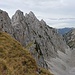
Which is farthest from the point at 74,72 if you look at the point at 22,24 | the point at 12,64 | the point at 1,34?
the point at 12,64

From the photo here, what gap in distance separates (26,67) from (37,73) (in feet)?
6.42

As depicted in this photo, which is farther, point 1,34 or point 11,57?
point 1,34

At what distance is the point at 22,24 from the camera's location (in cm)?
Answer: 13675

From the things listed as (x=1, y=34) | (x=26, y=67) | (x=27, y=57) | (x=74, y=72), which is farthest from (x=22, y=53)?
(x=74, y=72)

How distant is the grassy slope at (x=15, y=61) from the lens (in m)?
26.8

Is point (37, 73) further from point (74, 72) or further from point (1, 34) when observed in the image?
point (74, 72)

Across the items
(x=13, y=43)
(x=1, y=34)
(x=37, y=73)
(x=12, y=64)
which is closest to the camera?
(x=12, y=64)

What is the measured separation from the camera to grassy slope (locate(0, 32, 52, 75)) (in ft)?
87.8

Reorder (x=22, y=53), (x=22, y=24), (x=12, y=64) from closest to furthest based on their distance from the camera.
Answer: (x=12, y=64) < (x=22, y=53) < (x=22, y=24)

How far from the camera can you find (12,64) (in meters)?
29.3

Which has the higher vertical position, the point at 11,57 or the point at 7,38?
the point at 7,38

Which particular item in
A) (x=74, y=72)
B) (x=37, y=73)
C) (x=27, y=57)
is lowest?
(x=74, y=72)

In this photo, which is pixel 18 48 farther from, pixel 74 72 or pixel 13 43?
pixel 74 72

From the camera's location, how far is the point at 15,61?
30281mm
